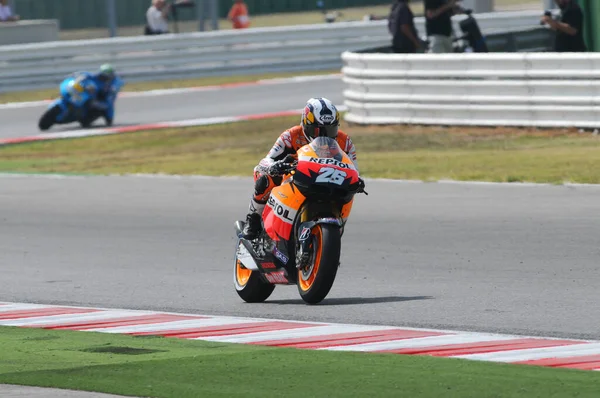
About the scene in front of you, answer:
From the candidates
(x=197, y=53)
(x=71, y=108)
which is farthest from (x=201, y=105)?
(x=197, y=53)

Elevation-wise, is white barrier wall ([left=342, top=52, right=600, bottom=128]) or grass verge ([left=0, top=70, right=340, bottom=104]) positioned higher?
white barrier wall ([left=342, top=52, right=600, bottom=128])

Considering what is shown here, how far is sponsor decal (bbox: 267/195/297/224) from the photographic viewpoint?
9.71 meters

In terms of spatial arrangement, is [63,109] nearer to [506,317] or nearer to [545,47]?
[545,47]

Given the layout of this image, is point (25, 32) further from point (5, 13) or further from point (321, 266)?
point (321, 266)

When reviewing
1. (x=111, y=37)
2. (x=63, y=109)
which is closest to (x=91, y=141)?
(x=63, y=109)

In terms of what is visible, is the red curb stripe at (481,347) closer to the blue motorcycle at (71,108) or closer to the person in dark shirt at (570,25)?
the person in dark shirt at (570,25)

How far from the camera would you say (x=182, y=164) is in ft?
67.2

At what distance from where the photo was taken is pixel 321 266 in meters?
9.36

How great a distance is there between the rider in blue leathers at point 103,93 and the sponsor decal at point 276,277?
51.2ft

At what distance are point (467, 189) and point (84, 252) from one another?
486 cm

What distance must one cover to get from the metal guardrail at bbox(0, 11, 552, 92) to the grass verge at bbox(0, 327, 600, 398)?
2310 centimetres

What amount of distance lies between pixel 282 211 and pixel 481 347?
232 centimetres

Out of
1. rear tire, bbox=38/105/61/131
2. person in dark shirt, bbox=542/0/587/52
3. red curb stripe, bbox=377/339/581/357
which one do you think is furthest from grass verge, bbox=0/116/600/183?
red curb stripe, bbox=377/339/581/357

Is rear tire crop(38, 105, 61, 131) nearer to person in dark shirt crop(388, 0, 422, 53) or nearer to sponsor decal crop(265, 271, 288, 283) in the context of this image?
person in dark shirt crop(388, 0, 422, 53)
